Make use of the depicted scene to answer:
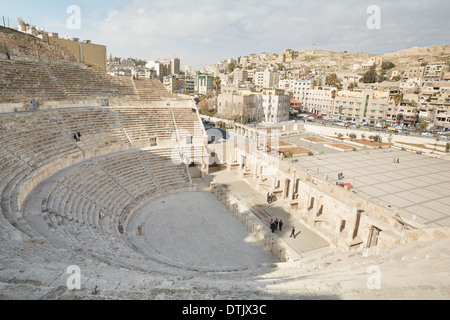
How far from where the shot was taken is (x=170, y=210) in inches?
635

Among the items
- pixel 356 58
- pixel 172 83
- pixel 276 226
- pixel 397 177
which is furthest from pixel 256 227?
pixel 356 58

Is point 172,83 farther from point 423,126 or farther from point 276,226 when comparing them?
point 276,226

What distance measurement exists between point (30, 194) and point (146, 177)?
7.57 m

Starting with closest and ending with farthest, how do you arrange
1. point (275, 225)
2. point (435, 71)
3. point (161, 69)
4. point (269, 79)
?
1. point (275, 225)
2. point (269, 79)
3. point (435, 71)
4. point (161, 69)

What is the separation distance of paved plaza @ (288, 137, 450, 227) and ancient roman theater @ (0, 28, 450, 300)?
0.73 ft

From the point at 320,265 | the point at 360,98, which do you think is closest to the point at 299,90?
the point at 360,98

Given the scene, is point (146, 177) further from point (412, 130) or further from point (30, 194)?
point (412, 130)

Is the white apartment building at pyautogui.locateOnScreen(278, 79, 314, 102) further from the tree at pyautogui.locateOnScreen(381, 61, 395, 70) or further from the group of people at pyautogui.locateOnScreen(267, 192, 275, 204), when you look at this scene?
the tree at pyautogui.locateOnScreen(381, 61, 395, 70)

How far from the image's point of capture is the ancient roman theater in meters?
5.42

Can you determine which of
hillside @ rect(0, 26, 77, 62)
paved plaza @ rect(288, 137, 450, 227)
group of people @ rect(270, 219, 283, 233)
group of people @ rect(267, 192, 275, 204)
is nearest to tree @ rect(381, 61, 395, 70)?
paved plaza @ rect(288, 137, 450, 227)

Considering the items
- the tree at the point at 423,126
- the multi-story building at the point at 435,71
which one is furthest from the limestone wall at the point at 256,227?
the multi-story building at the point at 435,71

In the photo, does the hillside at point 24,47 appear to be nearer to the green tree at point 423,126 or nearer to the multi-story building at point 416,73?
the green tree at point 423,126

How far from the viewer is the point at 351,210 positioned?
13.4 m

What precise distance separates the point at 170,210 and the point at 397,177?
72.7ft
